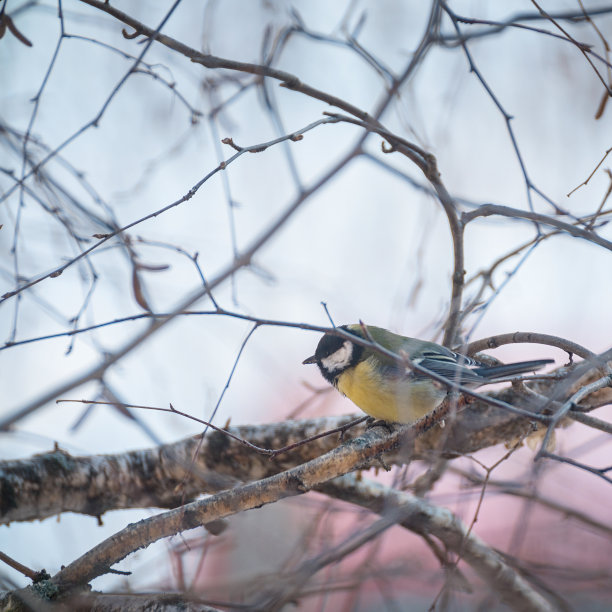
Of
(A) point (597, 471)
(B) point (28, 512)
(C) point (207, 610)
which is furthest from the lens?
(B) point (28, 512)

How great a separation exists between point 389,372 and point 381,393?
13 centimetres

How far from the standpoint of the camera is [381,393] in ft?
8.42

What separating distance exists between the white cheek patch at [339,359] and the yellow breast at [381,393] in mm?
73

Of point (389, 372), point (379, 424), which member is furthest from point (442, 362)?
point (379, 424)

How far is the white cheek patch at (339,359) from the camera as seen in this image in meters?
2.98

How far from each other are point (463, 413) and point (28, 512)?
1.76m

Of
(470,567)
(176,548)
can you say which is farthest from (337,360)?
(176,548)

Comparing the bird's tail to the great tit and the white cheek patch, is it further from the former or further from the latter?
the white cheek patch

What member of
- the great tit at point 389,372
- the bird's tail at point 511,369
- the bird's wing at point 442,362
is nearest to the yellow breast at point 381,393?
the great tit at point 389,372

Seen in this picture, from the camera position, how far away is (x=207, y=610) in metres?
1.52

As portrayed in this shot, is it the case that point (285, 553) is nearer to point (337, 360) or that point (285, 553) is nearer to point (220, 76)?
point (337, 360)

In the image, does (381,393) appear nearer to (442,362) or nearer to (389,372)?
(389,372)

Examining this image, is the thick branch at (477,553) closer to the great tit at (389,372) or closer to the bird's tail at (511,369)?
the great tit at (389,372)

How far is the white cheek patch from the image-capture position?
2.98 meters
